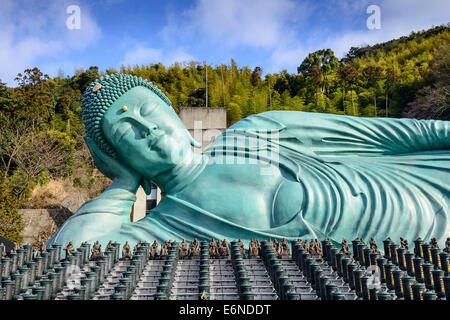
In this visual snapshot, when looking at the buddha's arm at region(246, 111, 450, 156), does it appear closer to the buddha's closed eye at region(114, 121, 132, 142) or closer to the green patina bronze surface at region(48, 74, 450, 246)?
the green patina bronze surface at region(48, 74, 450, 246)

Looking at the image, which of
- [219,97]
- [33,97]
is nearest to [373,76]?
[219,97]

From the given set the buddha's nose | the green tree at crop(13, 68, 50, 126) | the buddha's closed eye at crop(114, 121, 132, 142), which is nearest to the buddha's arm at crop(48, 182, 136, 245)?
the buddha's closed eye at crop(114, 121, 132, 142)

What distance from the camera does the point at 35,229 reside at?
12.5m

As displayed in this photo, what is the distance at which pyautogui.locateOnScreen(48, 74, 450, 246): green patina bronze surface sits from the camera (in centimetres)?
516

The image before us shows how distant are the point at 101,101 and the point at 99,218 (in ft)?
4.69

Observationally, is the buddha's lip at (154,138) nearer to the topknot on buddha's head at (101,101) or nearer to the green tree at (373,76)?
the topknot on buddha's head at (101,101)

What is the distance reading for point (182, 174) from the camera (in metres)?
5.65

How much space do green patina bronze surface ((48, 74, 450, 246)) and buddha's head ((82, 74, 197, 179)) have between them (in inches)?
0.5

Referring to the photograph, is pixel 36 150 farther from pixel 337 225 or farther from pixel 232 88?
pixel 337 225

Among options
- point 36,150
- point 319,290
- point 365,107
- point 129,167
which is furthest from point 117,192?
point 365,107

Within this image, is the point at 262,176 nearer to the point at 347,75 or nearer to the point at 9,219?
the point at 9,219

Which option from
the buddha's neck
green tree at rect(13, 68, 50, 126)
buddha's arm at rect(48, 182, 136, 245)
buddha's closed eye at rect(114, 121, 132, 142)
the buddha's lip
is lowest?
buddha's arm at rect(48, 182, 136, 245)

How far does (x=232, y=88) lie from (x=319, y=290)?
21.1 metres

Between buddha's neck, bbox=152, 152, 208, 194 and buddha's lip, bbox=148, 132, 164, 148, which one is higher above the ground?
buddha's lip, bbox=148, 132, 164, 148
